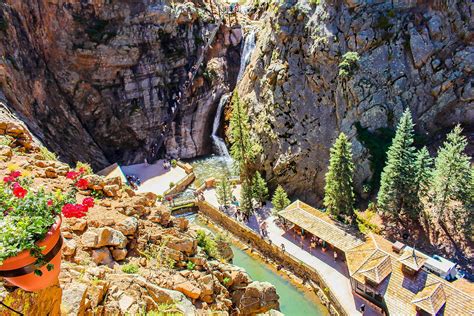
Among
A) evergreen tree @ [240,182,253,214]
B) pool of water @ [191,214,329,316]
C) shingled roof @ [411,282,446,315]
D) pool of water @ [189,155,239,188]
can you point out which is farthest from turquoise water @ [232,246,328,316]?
pool of water @ [189,155,239,188]

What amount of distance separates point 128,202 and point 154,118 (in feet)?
112

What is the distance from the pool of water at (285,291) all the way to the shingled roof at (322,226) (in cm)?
457

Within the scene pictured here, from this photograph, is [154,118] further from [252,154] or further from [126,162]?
[252,154]

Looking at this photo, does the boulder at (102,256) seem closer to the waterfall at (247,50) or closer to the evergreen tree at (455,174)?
the evergreen tree at (455,174)

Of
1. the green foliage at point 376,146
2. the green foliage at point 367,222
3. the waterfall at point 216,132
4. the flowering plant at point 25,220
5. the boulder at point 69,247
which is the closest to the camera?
the flowering plant at point 25,220

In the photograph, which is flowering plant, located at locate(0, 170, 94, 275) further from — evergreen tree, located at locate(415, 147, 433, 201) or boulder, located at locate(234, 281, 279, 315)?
evergreen tree, located at locate(415, 147, 433, 201)

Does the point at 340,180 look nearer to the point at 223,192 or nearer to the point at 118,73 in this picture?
the point at 223,192

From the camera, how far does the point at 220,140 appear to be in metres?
47.2

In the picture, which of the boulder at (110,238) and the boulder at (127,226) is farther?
the boulder at (127,226)

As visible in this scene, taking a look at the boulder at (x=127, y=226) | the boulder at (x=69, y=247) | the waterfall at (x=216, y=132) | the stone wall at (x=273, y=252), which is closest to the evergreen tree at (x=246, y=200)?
the stone wall at (x=273, y=252)

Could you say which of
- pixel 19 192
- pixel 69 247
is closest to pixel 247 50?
pixel 69 247

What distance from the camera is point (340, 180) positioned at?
29.1 meters

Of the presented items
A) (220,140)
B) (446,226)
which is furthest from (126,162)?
(446,226)

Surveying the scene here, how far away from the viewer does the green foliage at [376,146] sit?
32.2 metres
